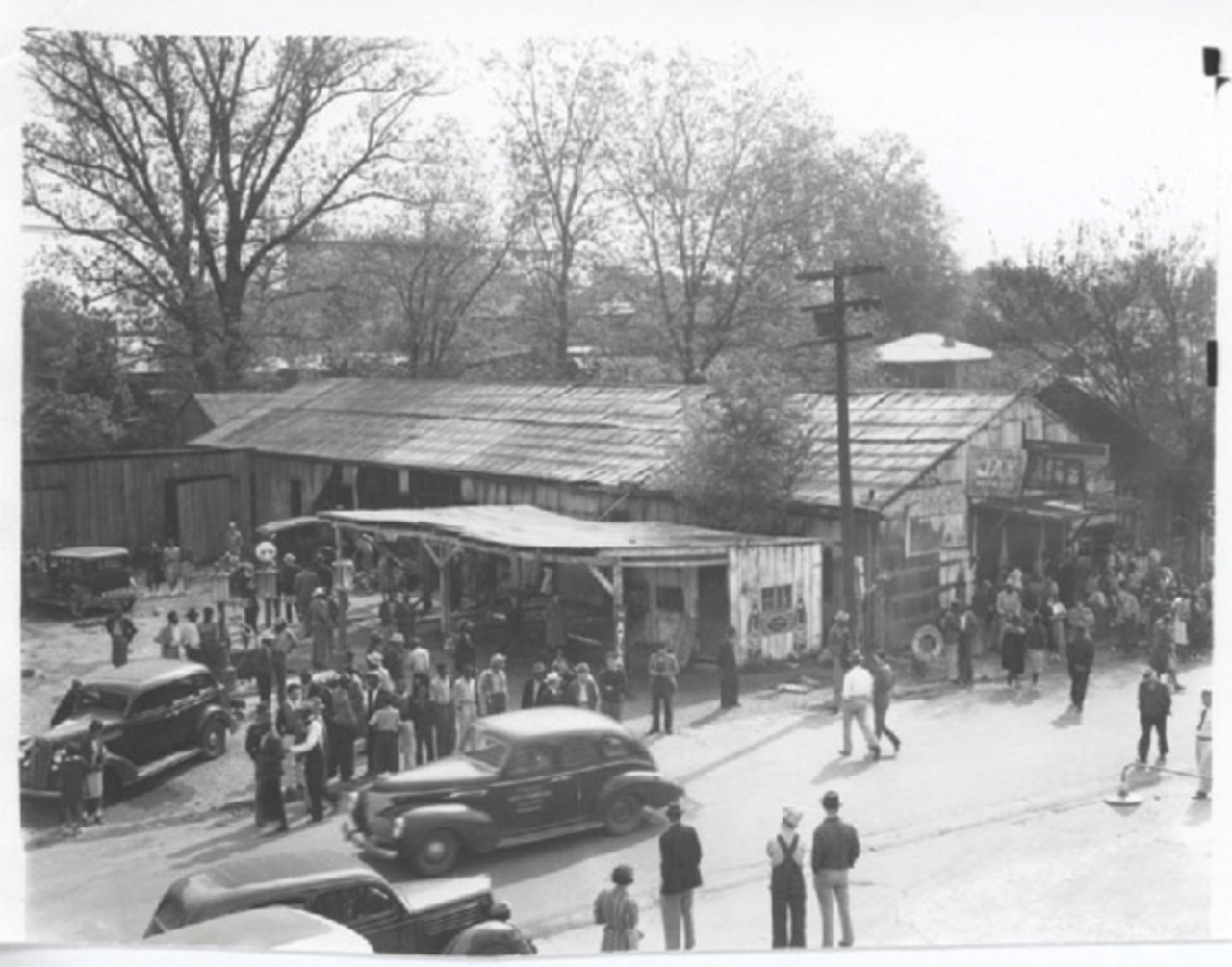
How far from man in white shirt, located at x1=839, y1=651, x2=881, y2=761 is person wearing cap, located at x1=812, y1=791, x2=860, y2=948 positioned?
2.94ft

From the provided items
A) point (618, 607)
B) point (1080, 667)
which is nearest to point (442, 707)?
point (618, 607)

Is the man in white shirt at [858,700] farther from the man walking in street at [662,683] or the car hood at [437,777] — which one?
the car hood at [437,777]

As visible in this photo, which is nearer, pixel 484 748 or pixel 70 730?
pixel 70 730

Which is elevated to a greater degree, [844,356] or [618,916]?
[844,356]

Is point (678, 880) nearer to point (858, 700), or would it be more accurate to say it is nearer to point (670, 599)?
point (858, 700)

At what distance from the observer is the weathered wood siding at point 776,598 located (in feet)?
30.1

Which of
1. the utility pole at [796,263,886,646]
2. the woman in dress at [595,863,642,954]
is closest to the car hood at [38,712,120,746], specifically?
the woman in dress at [595,863,642,954]

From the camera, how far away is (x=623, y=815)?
7.95 m

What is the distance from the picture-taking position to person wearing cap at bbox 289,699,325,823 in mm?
7875

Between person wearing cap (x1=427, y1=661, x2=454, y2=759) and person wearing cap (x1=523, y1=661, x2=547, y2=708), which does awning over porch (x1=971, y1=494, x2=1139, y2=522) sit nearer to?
person wearing cap (x1=523, y1=661, x2=547, y2=708)

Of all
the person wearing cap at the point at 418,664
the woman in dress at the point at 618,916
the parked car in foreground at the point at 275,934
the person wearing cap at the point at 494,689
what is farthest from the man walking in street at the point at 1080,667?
the parked car in foreground at the point at 275,934

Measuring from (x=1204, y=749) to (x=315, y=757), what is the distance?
18.2 ft

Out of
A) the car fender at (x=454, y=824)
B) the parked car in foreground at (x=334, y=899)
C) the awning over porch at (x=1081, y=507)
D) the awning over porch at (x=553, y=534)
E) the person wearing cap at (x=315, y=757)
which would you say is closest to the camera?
the parked car in foreground at (x=334, y=899)

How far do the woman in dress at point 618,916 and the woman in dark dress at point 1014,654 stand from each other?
325 centimetres
